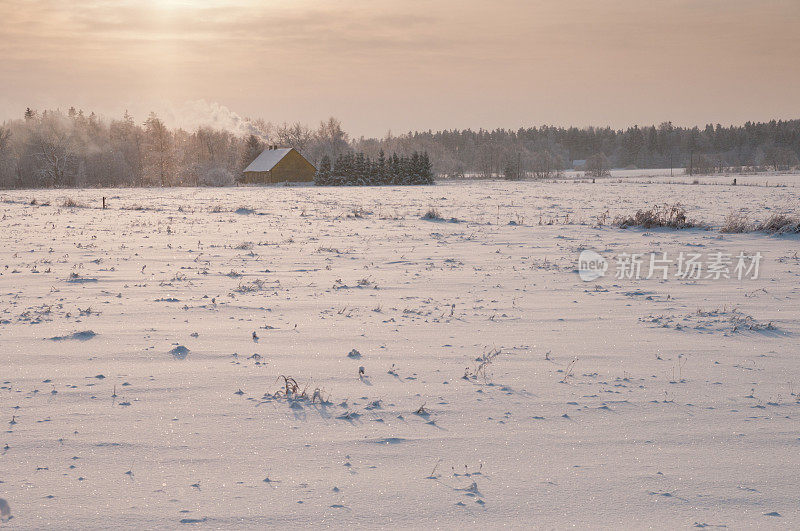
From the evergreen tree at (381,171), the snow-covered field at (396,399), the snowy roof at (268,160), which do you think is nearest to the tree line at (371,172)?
the evergreen tree at (381,171)

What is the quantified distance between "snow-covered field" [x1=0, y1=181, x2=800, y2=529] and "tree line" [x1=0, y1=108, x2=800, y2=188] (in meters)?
61.9

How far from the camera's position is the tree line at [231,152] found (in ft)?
259

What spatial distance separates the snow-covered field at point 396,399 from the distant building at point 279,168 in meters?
67.4

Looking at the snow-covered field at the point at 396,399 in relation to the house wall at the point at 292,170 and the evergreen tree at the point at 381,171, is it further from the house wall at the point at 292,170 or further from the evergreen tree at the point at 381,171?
the house wall at the point at 292,170

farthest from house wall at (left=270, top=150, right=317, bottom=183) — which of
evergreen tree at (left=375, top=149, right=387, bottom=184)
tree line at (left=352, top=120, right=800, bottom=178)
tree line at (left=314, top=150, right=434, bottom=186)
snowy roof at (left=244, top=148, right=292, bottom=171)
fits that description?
tree line at (left=352, top=120, right=800, bottom=178)

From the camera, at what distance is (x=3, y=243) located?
1452 cm

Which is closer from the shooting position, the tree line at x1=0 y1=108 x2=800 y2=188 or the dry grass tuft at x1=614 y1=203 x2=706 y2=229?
the dry grass tuft at x1=614 y1=203 x2=706 y2=229

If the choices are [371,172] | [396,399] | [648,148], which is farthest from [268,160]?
[648,148]

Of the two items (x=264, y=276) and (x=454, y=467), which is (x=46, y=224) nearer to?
(x=264, y=276)

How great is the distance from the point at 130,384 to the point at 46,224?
56.3 ft

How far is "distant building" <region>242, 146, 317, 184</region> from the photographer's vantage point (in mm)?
76625

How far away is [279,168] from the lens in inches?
3027

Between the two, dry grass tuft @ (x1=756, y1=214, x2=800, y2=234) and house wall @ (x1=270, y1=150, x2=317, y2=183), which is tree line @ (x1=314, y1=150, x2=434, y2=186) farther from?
dry grass tuft @ (x1=756, y1=214, x2=800, y2=234)

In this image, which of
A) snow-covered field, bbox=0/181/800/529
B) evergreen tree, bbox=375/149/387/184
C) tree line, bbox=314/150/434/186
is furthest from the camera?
evergreen tree, bbox=375/149/387/184
